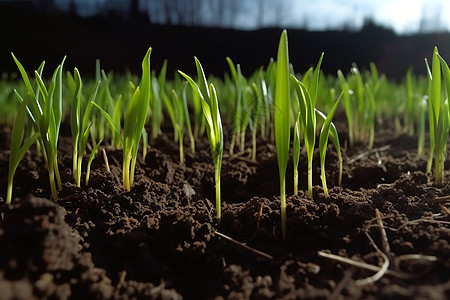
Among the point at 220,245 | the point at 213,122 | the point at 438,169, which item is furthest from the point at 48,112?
the point at 438,169

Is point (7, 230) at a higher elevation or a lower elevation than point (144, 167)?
higher

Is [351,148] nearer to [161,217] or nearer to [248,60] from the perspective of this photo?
[161,217]

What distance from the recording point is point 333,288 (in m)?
0.54

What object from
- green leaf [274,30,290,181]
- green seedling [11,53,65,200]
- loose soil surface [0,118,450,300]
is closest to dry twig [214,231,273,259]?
loose soil surface [0,118,450,300]

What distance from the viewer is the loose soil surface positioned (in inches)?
21.3

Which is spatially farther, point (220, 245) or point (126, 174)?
point (126, 174)

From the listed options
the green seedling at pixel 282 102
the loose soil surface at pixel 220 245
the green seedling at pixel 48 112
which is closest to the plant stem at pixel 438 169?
the loose soil surface at pixel 220 245

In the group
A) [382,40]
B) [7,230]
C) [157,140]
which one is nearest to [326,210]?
[7,230]

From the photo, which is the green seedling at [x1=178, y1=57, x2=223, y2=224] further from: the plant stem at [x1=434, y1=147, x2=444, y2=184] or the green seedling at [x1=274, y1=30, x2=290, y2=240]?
the plant stem at [x1=434, y1=147, x2=444, y2=184]

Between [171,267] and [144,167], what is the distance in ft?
1.87

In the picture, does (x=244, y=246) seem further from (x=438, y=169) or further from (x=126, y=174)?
(x=438, y=169)

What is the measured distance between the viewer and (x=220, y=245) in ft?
2.28

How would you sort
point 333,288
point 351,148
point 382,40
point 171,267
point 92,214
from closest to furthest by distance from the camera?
point 333,288 < point 171,267 < point 92,214 < point 351,148 < point 382,40

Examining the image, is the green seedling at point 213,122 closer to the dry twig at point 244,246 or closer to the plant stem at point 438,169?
the dry twig at point 244,246
